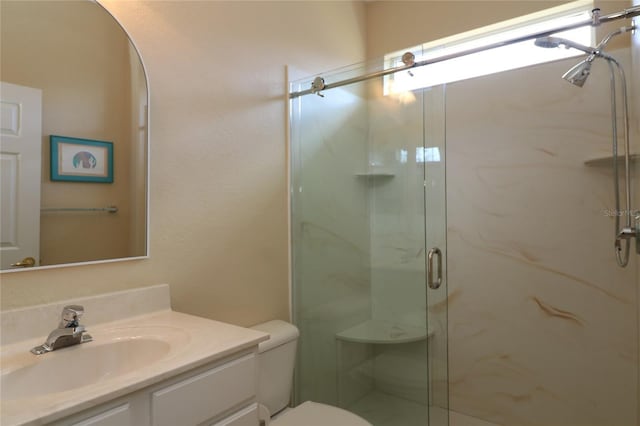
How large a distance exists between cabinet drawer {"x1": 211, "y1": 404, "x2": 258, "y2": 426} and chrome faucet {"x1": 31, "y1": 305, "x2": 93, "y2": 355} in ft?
1.62

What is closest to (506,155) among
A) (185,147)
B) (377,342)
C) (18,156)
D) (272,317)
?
(377,342)

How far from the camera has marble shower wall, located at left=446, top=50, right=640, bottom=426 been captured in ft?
6.48

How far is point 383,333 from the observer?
218 centimetres

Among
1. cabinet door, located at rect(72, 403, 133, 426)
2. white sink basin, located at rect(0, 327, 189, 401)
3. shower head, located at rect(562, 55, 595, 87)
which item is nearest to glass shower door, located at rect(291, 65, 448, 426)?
shower head, located at rect(562, 55, 595, 87)

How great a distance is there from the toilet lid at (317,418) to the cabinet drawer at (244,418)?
1.51 feet

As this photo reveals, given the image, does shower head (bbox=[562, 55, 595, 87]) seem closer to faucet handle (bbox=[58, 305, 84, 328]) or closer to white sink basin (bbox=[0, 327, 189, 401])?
white sink basin (bbox=[0, 327, 189, 401])

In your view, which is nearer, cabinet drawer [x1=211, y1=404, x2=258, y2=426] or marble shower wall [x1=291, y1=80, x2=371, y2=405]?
cabinet drawer [x1=211, y1=404, x2=258, y2=426]

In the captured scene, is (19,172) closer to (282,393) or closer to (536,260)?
(282,393)

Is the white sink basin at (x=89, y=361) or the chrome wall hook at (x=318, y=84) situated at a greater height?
the chrome wall hook at (x=318, y=84)

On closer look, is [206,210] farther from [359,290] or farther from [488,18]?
[488,18]

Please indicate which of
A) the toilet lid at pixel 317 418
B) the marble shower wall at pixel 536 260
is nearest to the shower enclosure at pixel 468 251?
the marble shower wall at pixel 536 260

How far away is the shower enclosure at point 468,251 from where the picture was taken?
1970 millimetres

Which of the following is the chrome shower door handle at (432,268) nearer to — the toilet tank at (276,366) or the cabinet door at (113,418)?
the toilet tank at (276,366)

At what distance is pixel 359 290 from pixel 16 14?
197 cm
